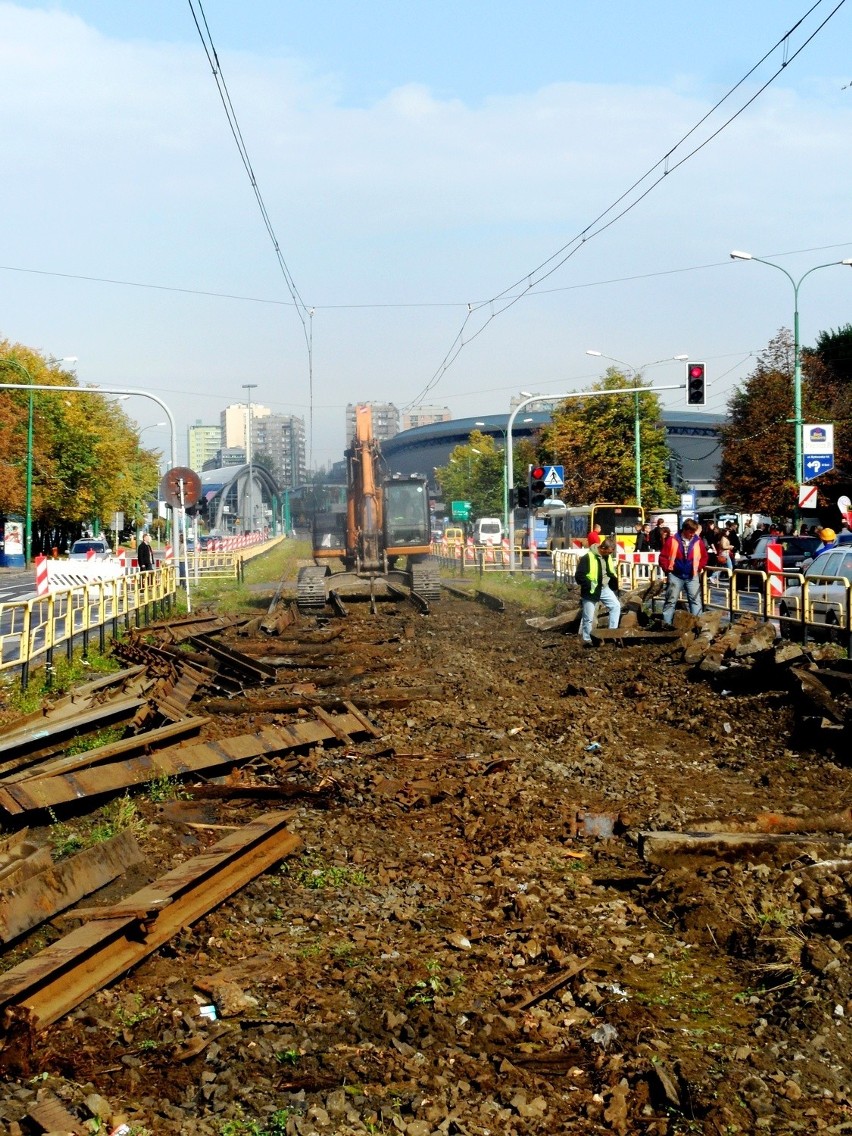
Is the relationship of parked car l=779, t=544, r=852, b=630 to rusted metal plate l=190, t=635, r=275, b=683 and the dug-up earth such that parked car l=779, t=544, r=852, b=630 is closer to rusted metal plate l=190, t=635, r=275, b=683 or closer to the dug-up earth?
the dug-up earth

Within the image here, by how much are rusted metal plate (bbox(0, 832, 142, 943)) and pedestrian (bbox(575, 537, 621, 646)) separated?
44.3 ft

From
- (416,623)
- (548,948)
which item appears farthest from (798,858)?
(416,623)

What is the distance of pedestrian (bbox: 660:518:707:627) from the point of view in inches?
813

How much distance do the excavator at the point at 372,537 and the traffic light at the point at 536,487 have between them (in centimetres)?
582

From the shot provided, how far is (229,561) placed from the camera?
5253cm

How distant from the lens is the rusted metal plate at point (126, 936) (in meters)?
4.96

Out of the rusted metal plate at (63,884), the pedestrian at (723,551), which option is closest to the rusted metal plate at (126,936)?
the rusted metal plate at (63,884)

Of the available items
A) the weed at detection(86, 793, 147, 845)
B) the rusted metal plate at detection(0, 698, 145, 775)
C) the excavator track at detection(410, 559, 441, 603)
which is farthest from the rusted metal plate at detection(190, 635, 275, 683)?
the excavator track at detection(410, 559, 441, 603)

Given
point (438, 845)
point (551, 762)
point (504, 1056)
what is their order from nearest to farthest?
point (504, 1056), point (438, 845), point (551, 762)

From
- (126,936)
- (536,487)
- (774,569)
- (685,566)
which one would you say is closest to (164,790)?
(126,936)

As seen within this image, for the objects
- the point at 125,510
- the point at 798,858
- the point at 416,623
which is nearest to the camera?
the point at 798,858

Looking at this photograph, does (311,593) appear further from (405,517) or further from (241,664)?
(241,664)

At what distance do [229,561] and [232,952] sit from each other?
1860 inches

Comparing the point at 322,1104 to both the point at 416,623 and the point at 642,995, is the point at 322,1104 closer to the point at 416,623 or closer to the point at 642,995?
the point at 642,995
